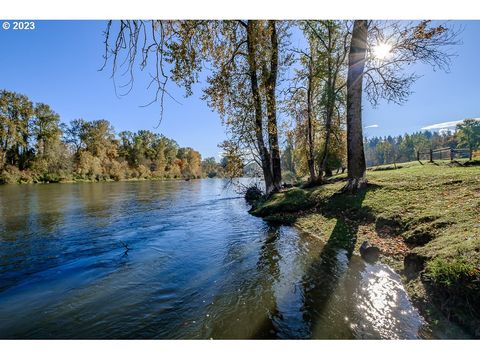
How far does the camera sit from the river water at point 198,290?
11.5ft

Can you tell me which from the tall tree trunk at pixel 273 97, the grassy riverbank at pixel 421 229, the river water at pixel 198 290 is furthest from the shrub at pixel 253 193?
the river water at pixel 198 290

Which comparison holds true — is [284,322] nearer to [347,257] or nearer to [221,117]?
[347,257]

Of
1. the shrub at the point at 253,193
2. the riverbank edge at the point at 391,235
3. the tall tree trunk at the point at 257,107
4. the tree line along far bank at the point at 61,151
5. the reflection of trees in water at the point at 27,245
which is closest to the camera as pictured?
the riverbank edge at the point at 391,235

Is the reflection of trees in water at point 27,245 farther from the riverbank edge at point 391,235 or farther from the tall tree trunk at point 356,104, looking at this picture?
the tall tree trunk at point 356,104

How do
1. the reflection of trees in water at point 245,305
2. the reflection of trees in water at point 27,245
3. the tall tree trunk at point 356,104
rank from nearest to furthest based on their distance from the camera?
the reflection of trees in water at point 245,305 → the reflection of trees in water at point 27,245 → the tall tree trunk at point 356,104

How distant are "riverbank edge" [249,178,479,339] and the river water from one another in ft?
0.66

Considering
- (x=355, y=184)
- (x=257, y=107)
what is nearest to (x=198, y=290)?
(x=355, y=184)

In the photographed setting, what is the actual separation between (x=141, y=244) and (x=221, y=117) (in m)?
8.76

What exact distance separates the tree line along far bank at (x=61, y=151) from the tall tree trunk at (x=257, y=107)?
38.3 ft

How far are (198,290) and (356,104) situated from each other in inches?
344

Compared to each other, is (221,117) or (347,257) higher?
(221,117)

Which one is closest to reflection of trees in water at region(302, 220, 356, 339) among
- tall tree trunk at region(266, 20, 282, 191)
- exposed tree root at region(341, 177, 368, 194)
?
exposed tree root at region(341, 177, 368, 194)
